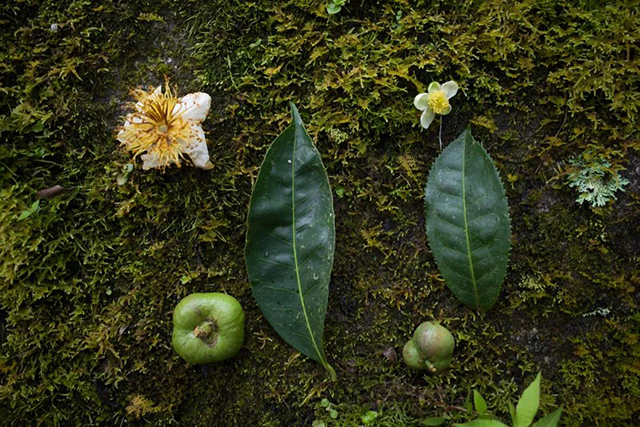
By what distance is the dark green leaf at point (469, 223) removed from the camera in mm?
2051

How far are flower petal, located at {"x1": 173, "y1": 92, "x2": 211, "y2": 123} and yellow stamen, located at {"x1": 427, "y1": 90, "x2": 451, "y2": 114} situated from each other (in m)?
0.91

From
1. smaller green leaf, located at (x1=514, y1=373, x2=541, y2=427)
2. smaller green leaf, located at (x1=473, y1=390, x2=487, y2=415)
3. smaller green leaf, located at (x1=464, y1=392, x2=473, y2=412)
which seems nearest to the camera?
smaller green leaf, located at (x1=514, y1=373, x2=541, y2=427)

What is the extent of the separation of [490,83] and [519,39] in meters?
0.21

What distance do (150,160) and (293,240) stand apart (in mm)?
673

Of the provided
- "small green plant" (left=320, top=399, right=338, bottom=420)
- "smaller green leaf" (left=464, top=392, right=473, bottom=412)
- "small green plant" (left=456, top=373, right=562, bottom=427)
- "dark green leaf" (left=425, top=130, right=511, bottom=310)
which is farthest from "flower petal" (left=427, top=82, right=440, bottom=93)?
"small green plant" (left=320, top=399, right=338, bottom=420)

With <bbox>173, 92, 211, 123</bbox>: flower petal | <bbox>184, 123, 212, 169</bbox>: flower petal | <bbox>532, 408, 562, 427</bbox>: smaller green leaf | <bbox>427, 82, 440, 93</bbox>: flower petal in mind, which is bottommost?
<bbox>532, 408, 562, 427</bbox>: smaller green leaf

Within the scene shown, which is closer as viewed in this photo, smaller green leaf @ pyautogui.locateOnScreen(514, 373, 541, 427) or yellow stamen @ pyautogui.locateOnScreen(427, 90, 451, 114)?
smaller green leaf @ pyautogui.locateOnScreen(514, 373, 541, 427)

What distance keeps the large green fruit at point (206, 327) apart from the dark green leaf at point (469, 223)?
873mm

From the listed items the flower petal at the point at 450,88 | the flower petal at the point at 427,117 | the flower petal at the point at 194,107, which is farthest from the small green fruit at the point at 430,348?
the flower petal at the point at 194,107

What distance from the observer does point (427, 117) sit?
6.86 feet

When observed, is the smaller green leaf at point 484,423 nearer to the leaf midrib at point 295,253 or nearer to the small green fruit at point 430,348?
the small green fruit at point 430,348

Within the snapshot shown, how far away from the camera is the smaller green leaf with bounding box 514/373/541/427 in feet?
5.69

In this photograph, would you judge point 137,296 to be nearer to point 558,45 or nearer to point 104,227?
point 104,227

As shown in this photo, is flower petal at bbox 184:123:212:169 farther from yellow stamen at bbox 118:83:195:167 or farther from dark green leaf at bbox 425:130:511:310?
dark green leaf at bbox 425:130:511:310
